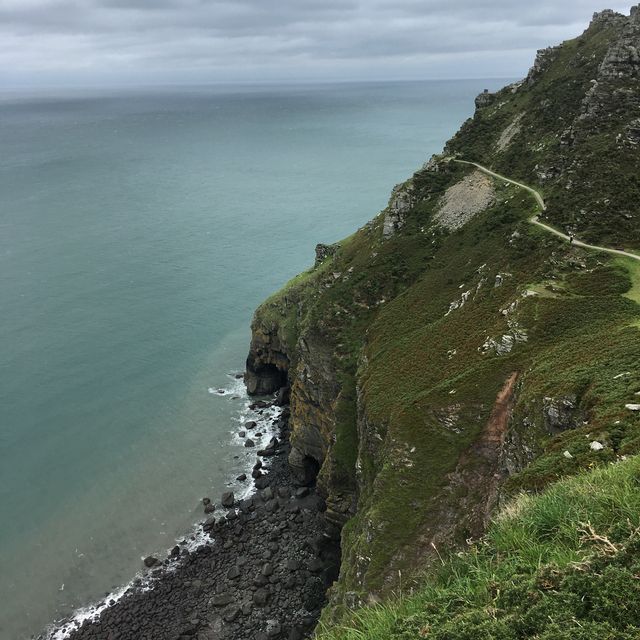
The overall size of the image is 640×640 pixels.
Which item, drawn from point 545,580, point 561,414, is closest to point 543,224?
point 561,414

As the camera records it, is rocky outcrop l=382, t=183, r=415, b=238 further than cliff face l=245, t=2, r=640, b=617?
Yes

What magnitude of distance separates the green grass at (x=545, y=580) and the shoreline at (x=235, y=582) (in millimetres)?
33911

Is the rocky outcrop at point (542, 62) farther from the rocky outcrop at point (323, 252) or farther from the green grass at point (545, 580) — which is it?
the green grass at point (545, 580)

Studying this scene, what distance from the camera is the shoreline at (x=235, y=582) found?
42.8 m

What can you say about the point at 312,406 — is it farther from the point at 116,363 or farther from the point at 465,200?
the point at 116,363

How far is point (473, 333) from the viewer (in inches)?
1610

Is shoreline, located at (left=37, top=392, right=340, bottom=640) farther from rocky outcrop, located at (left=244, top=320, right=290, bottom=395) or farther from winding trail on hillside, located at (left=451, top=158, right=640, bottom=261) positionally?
winding trail on hillside, located at (left=451, top=158, right=640, bottom=261)

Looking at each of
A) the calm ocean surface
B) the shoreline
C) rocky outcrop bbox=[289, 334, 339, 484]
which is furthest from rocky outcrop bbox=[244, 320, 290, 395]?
the shoreline

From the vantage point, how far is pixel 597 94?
5894 centimetres

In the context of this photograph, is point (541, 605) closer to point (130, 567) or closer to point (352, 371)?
point (352, 371)

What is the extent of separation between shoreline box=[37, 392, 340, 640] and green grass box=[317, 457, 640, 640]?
33.9 meters

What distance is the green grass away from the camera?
9820 mm

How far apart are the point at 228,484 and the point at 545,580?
52.8 meters

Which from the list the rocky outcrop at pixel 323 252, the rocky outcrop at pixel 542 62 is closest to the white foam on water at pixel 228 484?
the rocky outcrop at pixel 323 252
